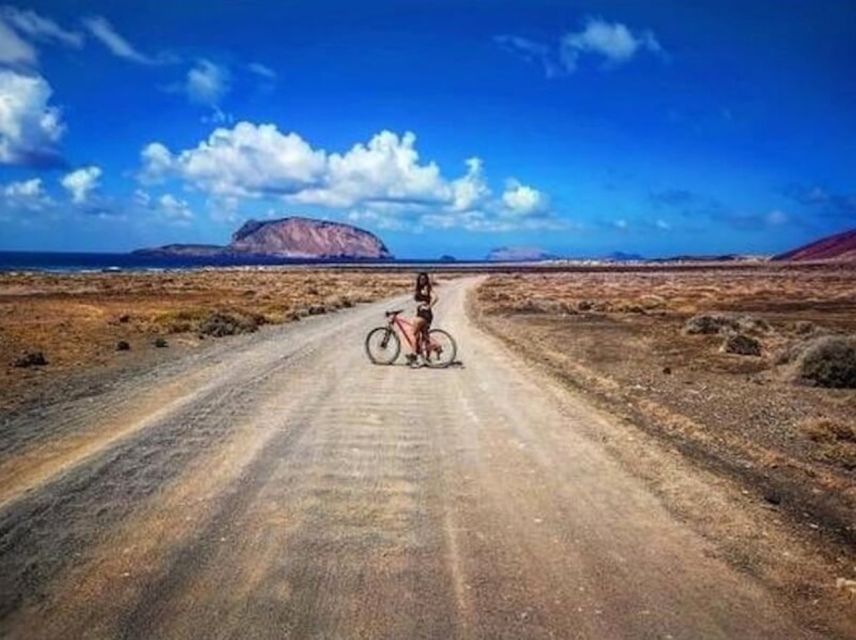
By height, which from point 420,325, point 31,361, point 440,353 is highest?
point 420,325

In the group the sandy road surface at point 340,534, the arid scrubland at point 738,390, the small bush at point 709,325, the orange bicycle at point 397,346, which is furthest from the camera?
the small bush at point 709,325

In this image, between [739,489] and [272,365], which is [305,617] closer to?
[739,489]

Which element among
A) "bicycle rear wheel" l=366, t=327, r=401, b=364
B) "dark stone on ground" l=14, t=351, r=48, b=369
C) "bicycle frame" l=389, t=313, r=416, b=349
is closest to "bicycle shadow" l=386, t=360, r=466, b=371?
"bicycle rear wheel" l=366, t=327, r=401, b=364

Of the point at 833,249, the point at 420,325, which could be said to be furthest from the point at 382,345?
the point at 833,249

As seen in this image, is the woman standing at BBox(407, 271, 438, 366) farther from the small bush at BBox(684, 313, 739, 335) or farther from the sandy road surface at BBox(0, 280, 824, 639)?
the small bush at BBox(684, 313, 739, 335)

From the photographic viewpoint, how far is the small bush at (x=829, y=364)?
17.6 m

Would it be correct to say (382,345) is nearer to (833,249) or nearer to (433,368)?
(433,368)

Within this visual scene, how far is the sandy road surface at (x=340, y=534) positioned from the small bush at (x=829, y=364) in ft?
26.4

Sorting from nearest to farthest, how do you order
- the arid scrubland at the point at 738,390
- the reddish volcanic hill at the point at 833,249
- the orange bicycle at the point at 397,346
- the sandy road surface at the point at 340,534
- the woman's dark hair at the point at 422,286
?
the sandy road surface at the point at 340,534 → the arid scrubland at the point at 738,390 → the orange bicycle at the point at 397,346 → the woman's dark hair at the point at 422,286 → the reddish volcanic hill at the point at 833,249

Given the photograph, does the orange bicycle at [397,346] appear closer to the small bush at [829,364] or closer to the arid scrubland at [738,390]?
the arid scrubland at [738,390]

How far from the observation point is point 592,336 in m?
29.9

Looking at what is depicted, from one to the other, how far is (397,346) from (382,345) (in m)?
0.46

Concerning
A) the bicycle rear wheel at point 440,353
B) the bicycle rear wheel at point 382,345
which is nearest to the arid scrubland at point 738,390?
the bicycle rear wheel at point 440,353

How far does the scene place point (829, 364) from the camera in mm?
17844
